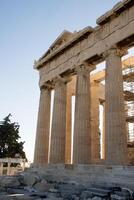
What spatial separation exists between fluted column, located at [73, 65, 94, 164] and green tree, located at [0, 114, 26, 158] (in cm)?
3105

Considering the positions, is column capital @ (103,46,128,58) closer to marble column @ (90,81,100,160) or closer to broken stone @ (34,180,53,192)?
marble column @ (90,81,100,160)

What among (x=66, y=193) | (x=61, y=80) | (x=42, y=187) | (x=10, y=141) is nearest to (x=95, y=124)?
(x=61, y=80)

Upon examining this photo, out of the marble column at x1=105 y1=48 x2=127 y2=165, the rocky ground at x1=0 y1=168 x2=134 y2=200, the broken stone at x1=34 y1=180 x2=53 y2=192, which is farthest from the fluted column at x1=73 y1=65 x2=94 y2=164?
the broken stone at x1=34 y1=180 x2=53 y2=192

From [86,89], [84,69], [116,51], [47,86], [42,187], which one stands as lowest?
[42,187]

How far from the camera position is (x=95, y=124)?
3112 cm

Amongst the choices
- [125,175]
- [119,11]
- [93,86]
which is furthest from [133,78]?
[125,175]

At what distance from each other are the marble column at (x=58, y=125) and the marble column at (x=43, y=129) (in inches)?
94.3

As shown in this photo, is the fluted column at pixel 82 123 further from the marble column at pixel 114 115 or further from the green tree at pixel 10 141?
the green tree at pixel 10 141

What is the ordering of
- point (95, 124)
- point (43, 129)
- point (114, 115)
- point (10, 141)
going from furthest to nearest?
1. point (10, 141)
2. point (95, 124)
3. point (43, 129)
4. point (114, 115)

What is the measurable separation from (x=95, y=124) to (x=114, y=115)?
12.1 metres

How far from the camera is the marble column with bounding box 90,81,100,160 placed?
2989 centimetres

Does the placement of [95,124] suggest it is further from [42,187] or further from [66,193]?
[66,193]

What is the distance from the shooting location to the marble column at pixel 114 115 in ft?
59.8

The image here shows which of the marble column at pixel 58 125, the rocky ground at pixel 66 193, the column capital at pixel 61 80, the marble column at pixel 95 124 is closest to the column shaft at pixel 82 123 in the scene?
the marble column at pixel 58 125
